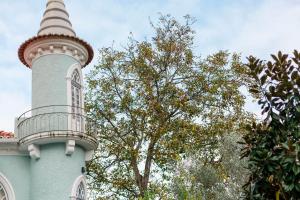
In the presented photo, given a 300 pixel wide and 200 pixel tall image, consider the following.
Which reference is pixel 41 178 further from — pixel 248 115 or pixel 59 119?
pixel 248 115

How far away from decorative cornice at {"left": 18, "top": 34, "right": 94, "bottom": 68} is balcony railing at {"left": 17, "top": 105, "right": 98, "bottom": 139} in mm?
2074

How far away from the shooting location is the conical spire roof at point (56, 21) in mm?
19172

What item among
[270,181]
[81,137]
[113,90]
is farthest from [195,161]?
[270,181]

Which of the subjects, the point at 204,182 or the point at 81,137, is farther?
the point at 204,182

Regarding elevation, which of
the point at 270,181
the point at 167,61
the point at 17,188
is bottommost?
the point at 270,181

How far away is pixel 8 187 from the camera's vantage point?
1734 cm

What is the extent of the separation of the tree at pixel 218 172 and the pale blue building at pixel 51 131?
4.52 m

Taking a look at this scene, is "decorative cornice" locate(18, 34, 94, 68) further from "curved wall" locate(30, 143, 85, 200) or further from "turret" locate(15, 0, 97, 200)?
"curved wall" locate(30, 143, 85, 200)

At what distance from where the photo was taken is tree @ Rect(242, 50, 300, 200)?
839 cm

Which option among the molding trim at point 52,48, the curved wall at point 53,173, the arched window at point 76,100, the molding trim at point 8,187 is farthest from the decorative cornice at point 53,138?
the molding trim at point 52,48

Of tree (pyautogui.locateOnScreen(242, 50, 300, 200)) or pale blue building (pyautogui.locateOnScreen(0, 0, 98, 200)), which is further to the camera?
pale blue building (pyautogui.locateOnScreen(0, 0, 98, 200))

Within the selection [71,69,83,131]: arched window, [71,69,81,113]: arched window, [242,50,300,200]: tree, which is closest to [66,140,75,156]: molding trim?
[71,69,83,131]: arched window

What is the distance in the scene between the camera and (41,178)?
1708 cm

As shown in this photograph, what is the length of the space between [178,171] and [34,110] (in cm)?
767
